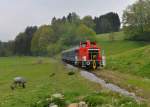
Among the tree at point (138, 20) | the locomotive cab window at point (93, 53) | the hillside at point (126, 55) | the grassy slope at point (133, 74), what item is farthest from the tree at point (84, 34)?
the locomotive cab window at point (93, 53)

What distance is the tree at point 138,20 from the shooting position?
13638 centimetres

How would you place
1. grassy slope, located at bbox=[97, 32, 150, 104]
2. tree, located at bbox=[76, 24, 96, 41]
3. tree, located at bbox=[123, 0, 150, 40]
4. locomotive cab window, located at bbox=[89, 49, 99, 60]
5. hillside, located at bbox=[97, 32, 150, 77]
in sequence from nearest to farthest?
grassy slope, located at bbox=[97, 32, 150, 104]
hillside, located at bbox=[97, 32, 150, 77]
locomotive cab window, located at bbox=[89, 49, 99, 60]
tree, located at bbox=[123, 0, 150, 40]
tree, located at bbox=[76, 24, 96, 41]

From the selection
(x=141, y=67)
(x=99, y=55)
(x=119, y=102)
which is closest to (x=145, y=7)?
(x=99, y=55)

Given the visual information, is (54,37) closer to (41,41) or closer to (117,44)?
(41,41)

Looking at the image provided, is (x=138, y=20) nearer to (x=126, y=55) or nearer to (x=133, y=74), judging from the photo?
(x=126, y=55)

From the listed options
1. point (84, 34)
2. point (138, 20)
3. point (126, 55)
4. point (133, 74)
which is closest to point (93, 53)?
point (133, 74)

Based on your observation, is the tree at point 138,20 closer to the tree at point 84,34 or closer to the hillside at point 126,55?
the hillside at point 126,55

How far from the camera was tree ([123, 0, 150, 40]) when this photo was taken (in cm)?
13638

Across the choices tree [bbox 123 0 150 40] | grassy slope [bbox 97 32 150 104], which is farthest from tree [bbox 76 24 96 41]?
grassy slope [bbox 97 32 150 104]

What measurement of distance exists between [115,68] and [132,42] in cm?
9276

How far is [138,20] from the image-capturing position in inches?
5399

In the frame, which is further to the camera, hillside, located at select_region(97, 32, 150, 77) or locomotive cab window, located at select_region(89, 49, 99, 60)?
locomotive cab window, located at select_region(89, 49, 99, 60)

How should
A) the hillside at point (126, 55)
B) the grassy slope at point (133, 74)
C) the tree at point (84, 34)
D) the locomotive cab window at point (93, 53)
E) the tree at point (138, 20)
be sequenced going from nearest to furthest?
the grassy slope at point (133, 74) → the hillside at point (126, 55) → the locomotive cab window at point (93, 53) → the tree at point (138, 20) → the tree at point (84, 34)

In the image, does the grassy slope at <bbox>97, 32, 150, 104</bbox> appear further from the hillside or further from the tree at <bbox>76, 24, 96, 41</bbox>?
the tree at <bbox>76, 24, 96, 41</bbox>
